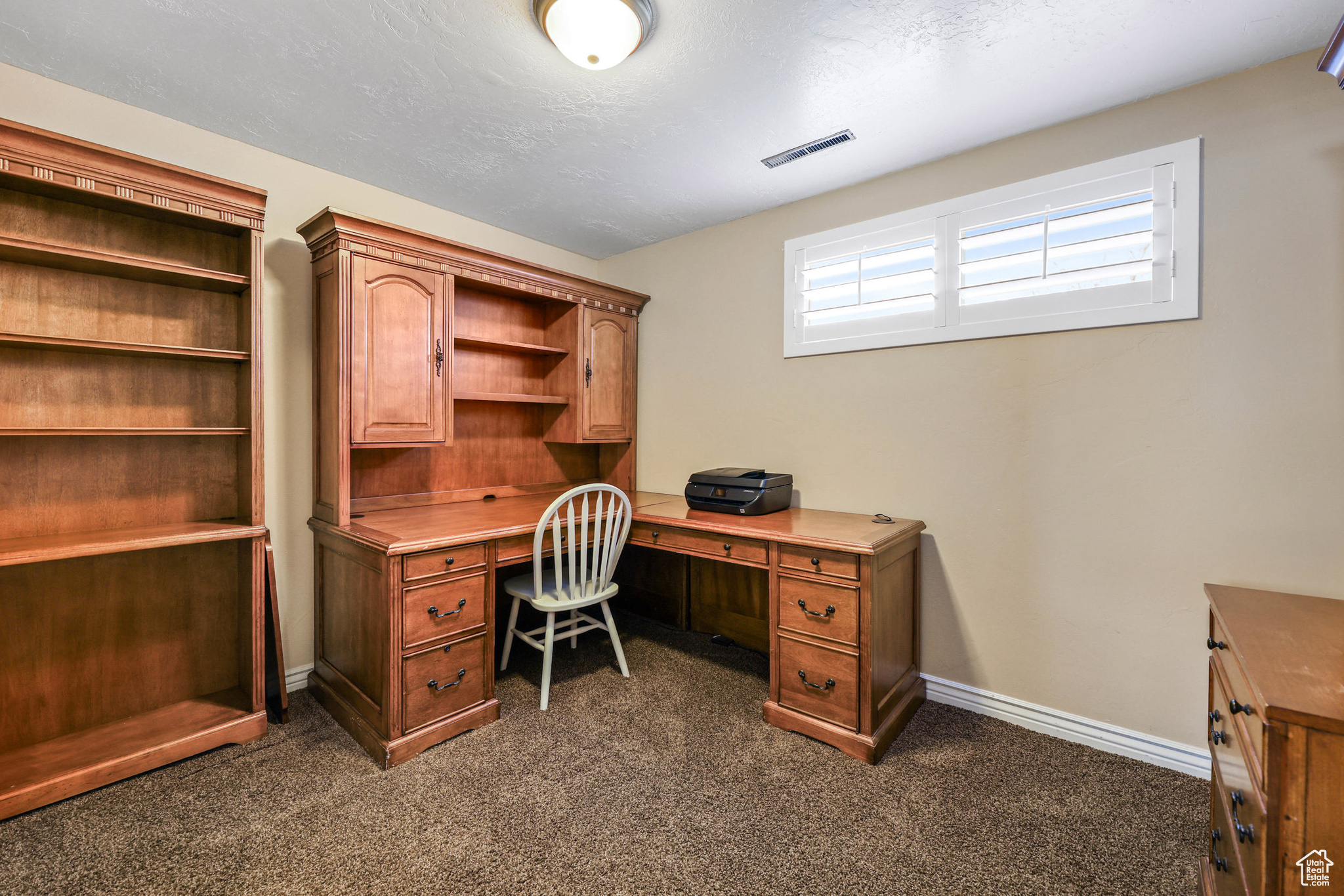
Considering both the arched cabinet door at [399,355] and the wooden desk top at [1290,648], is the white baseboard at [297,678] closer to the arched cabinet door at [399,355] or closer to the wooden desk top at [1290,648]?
the arched cabinet door at [399,355]

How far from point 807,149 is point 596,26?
1.14 m

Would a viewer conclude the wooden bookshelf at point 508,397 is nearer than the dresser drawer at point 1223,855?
No

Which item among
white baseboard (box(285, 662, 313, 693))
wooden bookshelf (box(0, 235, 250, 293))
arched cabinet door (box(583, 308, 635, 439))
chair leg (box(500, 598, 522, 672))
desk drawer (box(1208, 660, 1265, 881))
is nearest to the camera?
desk drawer (box(1208, 660, 1265, 881))

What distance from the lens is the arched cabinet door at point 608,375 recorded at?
3311mm

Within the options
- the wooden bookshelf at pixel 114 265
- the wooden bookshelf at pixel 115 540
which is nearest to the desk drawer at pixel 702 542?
the wooden bookshelf at pixel 115 540

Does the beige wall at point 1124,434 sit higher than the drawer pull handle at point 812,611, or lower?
higher

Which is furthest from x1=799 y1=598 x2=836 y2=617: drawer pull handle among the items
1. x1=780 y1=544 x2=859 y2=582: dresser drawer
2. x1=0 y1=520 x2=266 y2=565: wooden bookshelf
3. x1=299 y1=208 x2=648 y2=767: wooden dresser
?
x1=0 y1=520 x2=266 y2=565: wooden bookshelf

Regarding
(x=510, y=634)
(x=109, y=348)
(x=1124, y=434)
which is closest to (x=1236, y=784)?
(x=1124, y=434)

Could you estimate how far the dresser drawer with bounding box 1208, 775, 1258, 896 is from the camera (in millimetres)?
1125

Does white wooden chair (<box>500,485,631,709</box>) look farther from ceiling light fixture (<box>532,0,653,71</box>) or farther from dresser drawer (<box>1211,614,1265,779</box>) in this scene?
dresser drawer (<box>1211,614,1265,779</box>)

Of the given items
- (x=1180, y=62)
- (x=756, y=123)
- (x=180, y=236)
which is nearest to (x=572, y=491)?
(x=756, y=123)

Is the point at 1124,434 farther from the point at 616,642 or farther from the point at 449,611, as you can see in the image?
the point at 449,611

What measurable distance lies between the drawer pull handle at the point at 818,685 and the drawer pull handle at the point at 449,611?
140 centimetres

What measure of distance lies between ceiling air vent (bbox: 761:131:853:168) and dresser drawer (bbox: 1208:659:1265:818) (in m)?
2.17
